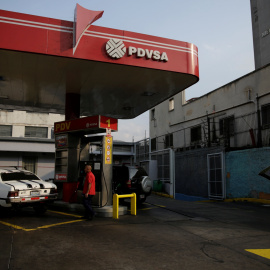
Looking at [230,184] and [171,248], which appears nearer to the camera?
[171,248]

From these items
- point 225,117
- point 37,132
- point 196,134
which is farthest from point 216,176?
point 37,132

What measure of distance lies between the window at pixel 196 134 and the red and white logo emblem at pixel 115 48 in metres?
15.2

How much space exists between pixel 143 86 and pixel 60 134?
3.94 m

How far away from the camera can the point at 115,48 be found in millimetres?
8914

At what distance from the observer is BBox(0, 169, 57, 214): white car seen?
29.3ft

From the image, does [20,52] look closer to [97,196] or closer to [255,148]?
[97,196]

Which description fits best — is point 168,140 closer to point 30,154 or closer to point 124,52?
point 30,154

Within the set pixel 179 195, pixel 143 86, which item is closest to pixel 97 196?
pixel 143 86

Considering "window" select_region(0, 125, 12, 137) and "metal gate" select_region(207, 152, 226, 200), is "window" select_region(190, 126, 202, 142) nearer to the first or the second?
"metal gate" select_region(207, 152, 226, 200)

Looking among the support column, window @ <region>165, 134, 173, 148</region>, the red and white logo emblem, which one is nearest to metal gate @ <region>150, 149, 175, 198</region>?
window @ <region>165, 134, 173, 148</region>

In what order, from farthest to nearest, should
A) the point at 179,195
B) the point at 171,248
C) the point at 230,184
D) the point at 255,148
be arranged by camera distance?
the point at 179,195 < the point at 230,184 < the point at 255,148 < the point at 171,248

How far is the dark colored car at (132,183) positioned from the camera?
13.6m

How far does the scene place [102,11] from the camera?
8531mm

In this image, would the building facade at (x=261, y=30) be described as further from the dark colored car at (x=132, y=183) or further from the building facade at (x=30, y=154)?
the building facade at (x=30, y=154)
